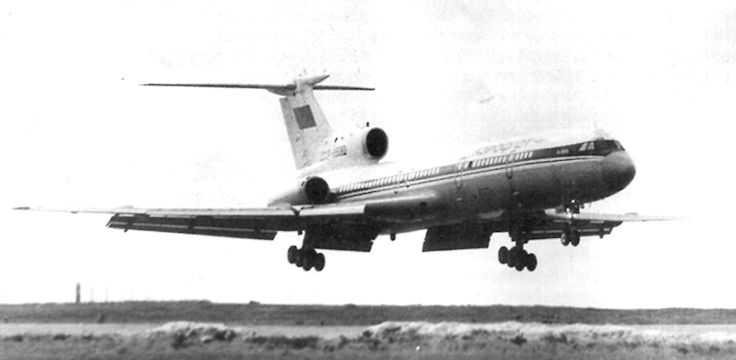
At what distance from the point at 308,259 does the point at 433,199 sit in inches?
204

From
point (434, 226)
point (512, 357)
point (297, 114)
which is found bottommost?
point (512, 357)

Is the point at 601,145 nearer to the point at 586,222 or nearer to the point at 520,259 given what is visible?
the point at 520,259

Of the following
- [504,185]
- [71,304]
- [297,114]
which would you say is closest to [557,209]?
[504,185]

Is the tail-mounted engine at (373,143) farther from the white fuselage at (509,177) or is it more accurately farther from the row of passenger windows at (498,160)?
the row of passenger windows at (498,160)

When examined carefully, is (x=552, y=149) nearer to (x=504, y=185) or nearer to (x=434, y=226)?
(x=504, y=185)

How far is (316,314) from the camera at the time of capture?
118ft

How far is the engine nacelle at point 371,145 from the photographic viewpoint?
123 ft

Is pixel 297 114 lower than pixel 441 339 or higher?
higher

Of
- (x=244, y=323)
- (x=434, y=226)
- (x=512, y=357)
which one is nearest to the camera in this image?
(x=512, y=357)

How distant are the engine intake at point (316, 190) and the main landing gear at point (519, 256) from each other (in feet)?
19.4

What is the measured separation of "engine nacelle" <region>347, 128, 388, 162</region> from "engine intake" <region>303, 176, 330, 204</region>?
1432 mm

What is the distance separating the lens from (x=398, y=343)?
28.5m

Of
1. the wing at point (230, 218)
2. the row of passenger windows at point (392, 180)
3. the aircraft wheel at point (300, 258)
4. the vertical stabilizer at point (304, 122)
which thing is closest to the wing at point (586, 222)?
the row of passenger windows at point (392, 180)

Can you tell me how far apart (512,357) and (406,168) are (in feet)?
32.2
